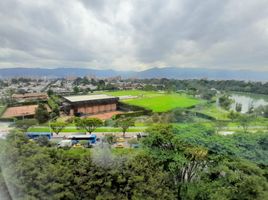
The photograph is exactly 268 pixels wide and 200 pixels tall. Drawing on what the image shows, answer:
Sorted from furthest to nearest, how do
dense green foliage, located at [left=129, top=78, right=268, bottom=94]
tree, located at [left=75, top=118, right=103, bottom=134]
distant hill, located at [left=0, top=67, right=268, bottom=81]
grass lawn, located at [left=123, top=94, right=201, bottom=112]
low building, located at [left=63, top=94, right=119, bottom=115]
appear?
dense green foliage, located at [left=129, top=78, right=268, bottom=94] < grass lawn, located at [left=123, top=94, right=201, bottom=112] < low building, located at [left=63, top=94, right=119, bottom=115] < tree, located at [left=75, top=118, right=103, bottom=134] < distant hill, located at [left=0, top=67, right=268, bottom=81]

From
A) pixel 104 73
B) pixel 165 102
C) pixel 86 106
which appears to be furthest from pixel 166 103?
pixel 104 73

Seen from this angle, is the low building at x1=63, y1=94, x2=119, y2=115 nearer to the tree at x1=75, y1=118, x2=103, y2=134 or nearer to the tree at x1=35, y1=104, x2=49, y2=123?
the tree at x1=35, y1=104, x2=49, y2=123

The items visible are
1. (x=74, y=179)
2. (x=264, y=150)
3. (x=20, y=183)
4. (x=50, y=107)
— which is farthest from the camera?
(x=50, y=107)

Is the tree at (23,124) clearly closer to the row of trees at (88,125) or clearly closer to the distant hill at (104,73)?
the row of trees at (88,125)

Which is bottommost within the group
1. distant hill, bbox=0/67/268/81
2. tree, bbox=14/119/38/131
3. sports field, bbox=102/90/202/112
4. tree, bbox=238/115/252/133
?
sports field, bbox=102/90/202/112

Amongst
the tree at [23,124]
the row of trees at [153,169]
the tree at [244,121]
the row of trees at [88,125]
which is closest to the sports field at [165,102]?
the tree at [244,121]

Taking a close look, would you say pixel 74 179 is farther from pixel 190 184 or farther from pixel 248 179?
pixel 248 179

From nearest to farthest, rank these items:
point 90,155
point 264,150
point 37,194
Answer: point 37,194 < point 90,155 < point 264,150

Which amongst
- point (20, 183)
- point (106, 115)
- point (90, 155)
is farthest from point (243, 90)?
point (20, 183)

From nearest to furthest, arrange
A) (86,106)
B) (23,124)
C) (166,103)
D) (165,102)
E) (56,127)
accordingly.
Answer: (23,124) < (56,127) < (86,106) < (166,103) < (165,102)

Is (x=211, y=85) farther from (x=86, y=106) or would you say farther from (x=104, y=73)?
(x=104, y=73)

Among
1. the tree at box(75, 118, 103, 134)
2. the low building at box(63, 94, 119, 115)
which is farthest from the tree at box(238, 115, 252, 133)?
the low building at box(63, 94, 119, 115)
